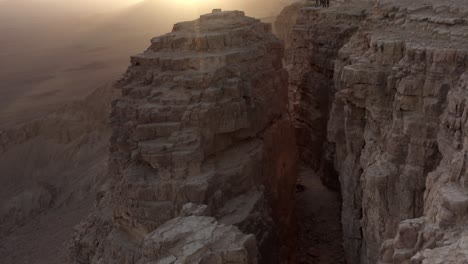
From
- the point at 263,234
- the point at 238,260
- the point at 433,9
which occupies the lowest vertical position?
the point at 263,234

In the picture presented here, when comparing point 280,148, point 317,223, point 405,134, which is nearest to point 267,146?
point 280,148

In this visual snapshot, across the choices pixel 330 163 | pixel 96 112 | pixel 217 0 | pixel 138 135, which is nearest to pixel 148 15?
pixel 217 0

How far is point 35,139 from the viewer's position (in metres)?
42.1

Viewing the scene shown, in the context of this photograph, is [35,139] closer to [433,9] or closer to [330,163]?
[330,163]

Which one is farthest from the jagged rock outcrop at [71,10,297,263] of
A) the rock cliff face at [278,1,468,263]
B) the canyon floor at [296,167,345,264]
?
the rock cliff face at [278,1,468,263]

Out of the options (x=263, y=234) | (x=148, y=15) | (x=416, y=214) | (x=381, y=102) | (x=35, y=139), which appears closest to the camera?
(x=416, y=214)

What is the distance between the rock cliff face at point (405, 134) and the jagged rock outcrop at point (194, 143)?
2935 mm

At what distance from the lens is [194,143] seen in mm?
15789

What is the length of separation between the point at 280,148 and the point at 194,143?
19.7ft

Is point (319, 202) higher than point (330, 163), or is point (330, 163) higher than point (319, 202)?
point (330, 163)

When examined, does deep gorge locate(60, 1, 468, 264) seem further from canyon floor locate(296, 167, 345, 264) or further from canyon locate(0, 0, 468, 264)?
canyon floor locate(296, 167, 345, 264)

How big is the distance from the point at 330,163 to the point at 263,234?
10.4 meters

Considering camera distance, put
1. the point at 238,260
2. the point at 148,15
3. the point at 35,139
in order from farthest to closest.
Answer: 1. the point at 148,15
2. the point at 35,139
3. the point at 238,260

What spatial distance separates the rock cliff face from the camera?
921cm
